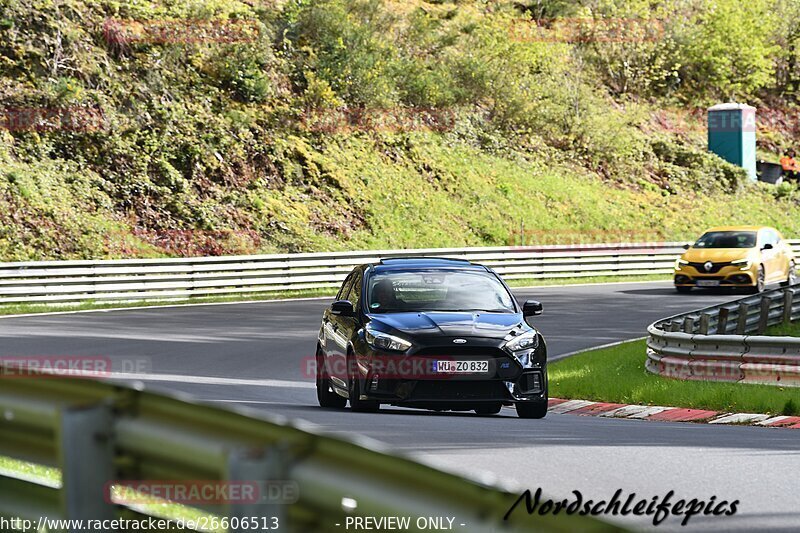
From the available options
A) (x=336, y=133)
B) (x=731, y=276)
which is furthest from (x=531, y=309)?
(x=336, y=133)

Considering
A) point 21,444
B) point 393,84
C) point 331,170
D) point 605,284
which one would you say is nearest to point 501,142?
point 393,84

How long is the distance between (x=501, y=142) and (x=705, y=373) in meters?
35.9

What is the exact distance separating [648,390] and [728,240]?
65.5 ft

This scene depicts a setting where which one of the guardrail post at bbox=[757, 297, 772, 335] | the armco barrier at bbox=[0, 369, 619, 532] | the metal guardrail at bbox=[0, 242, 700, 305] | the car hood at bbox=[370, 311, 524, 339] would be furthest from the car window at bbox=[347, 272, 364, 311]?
the metal guardrail at bbox=[0, 242, 700, 305]

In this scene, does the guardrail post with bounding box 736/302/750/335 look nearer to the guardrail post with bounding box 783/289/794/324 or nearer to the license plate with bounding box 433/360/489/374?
the guardrail post with bounding box 783/289/794/324

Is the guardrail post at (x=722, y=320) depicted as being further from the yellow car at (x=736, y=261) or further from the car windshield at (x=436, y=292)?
the yellow car at (x=736, y=261)

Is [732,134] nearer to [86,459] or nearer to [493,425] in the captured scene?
[493,425]

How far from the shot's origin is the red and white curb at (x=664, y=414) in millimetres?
12664

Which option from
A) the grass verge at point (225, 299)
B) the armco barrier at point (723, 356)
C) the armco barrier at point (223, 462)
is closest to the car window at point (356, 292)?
the armco barrier at point (723, 356)

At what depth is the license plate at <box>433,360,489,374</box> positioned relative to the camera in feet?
40.4

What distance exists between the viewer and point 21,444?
371 cm

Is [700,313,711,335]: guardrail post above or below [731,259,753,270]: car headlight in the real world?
below

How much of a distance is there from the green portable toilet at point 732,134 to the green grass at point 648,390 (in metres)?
40.5

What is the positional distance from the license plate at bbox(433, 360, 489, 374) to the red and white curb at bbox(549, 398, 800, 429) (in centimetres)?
217
